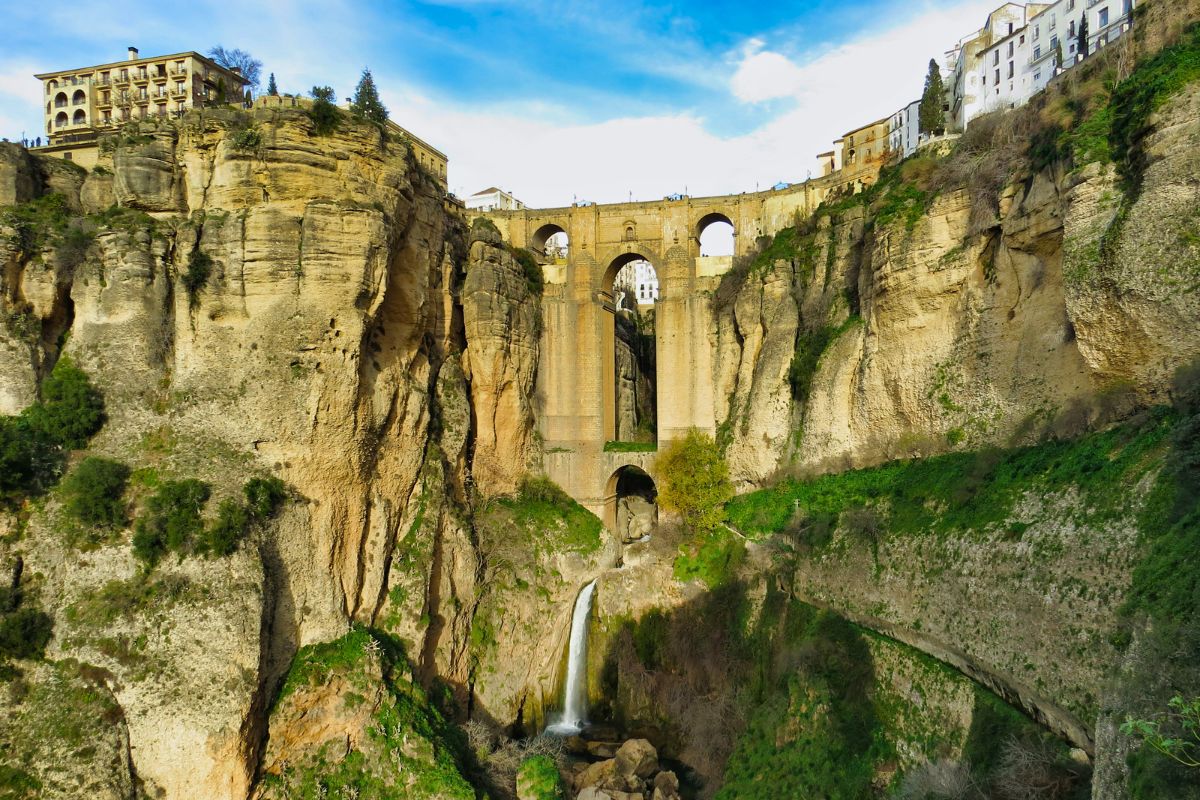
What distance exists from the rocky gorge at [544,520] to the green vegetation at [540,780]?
0.09 metres

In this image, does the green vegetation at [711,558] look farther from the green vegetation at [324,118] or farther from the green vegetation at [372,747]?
the green vegetation at [324,118]

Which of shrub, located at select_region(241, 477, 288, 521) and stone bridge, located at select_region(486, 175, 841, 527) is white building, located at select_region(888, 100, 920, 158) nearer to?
stone bridge, located at select_region(486, 175, 841, 527)

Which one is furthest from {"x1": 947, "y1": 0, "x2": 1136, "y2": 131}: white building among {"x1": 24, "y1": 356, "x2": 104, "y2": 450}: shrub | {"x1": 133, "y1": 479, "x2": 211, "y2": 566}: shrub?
{"x1": 24, "y1": 356, "x2": 104, "y2": 450}: shrub

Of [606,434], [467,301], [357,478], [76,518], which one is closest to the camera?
[76,518]

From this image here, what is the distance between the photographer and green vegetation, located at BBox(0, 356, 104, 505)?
1447 centimetres

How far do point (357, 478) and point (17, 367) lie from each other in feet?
23.7

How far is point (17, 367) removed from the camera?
1590 cm

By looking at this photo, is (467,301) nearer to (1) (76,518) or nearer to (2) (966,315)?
(1) (76,518)

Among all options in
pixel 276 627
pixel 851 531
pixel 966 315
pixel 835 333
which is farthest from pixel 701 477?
pixel 276 627

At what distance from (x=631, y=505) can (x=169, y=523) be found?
1718cm

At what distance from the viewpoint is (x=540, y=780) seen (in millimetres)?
16672

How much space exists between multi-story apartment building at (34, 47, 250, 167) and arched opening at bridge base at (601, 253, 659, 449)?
21.3 m

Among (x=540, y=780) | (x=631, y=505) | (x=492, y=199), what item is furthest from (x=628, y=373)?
(x=492, y=199)

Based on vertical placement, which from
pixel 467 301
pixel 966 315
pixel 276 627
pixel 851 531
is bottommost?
pixel 276 627
